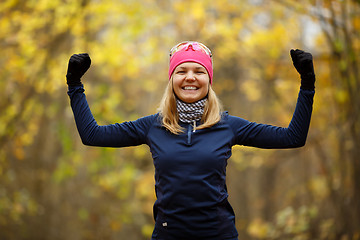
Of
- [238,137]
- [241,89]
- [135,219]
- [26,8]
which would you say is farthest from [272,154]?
[238,137]

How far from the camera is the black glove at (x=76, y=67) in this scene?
2.70m

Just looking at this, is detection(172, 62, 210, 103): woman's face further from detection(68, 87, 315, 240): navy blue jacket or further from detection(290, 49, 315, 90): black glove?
detection(290, 49, 315, 90): black glove

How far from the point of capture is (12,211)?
9.19 m

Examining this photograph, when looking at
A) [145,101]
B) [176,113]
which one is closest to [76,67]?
[176,113]

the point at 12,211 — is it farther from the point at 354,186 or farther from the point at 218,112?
the point at 218,112

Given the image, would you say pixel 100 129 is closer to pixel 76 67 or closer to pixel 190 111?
pixel 76 67

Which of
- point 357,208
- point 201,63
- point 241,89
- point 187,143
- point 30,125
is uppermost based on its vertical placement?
point 241,89

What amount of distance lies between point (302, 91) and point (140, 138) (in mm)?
964

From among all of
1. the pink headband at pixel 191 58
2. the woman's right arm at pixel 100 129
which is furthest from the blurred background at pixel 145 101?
the woman's right arm at pixel 100 129

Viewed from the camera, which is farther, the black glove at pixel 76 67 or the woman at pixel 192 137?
the black glove at pixel 76 67

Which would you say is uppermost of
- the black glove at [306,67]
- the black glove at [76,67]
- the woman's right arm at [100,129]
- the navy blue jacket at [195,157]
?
the black glove at [76,67]

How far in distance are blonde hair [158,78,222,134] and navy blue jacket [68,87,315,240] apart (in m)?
0.04

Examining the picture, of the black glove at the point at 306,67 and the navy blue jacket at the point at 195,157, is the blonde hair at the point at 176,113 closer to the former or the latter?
the navy blue jacket at the point at 195,157

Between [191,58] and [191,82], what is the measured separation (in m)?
0.15
